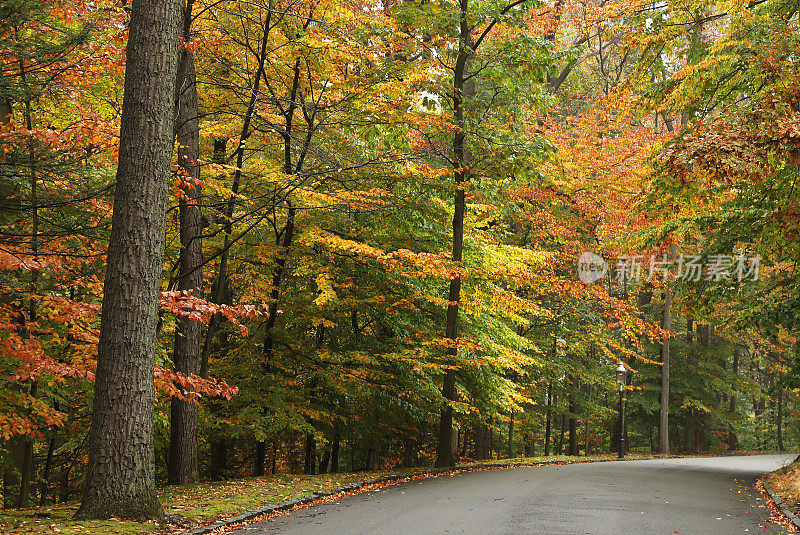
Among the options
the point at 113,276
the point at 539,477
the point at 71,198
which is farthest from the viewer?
the point at 539,477

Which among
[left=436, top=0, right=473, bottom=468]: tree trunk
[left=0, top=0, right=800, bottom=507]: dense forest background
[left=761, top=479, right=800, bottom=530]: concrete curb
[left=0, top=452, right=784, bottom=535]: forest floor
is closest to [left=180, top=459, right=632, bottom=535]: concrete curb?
[left=0, top=452, right=784, bottom=535]: forest floor

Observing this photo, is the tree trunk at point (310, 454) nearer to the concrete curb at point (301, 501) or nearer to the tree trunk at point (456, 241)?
the tree trunk at point (456, 241)

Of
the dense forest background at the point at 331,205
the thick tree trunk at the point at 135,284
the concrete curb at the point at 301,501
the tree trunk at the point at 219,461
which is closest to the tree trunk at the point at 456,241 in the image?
the dense forest background at the point at 331,205

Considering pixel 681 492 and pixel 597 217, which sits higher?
pixel 597 217

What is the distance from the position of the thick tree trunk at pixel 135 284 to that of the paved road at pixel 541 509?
56.4 inches

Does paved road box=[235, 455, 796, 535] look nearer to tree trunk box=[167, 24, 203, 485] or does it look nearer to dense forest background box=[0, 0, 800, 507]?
dense forest background box=[0, 0, 800, 507]

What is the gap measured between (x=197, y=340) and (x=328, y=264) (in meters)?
3.72

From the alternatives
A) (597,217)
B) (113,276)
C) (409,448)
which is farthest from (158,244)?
(597,217)

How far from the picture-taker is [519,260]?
1652 centimetres

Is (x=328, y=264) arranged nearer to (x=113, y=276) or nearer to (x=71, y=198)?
(x=71, y=198)

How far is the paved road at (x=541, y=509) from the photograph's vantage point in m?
7.88

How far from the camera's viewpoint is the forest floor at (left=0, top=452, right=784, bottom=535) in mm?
6613

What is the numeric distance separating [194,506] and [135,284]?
3.05 meters

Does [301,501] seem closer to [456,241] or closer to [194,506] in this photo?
[194,506]
